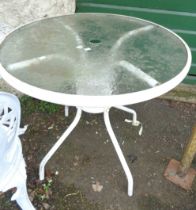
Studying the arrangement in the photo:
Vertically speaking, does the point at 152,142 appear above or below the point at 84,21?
below

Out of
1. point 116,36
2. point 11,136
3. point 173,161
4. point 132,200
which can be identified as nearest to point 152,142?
point 173,161

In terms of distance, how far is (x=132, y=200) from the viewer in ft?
8.05

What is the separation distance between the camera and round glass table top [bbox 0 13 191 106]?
1678 mm

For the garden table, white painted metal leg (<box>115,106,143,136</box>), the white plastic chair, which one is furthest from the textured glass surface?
white painted metal leg (<box>115,106,143,136</box>)

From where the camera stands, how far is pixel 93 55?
2.01 meters

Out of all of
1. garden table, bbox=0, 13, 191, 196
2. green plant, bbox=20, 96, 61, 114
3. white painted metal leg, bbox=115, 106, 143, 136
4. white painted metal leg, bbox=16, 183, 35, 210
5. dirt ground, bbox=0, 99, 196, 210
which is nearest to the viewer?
garden table, bbox=0, 13, 191, 196

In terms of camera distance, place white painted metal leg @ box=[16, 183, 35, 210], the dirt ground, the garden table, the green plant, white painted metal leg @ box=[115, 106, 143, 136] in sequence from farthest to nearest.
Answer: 1. the green plant
2. white painted metal leg @ box=[115, 106, 143, 136]
3. the dirt ground
4. white painted metal leg @ box=[16, 183, 35, 210]
5. the garden table

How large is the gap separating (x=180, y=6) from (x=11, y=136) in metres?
2.19

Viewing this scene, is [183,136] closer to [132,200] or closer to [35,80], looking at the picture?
[132,200]

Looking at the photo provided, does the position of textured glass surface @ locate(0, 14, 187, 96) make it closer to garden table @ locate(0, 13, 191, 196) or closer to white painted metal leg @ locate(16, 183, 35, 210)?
garden table @ locate(0, 13, 191, 196)

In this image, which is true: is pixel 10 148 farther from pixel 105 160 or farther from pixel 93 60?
pixel 105 160

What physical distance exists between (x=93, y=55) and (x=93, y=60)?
0.07 meters

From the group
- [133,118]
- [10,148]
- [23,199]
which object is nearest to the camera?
[10,148]

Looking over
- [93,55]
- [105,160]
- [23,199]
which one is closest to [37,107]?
[105,160]
